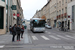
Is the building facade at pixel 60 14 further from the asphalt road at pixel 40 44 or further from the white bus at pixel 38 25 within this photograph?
the asphalt road at pixel 40 44

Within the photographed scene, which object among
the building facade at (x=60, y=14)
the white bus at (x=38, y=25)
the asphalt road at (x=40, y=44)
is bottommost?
the asphalt road at (x=40, y=44)

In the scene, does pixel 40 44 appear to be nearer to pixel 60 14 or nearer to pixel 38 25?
pixel 38 25

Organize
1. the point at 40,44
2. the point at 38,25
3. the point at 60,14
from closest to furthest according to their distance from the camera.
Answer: the point at 40,44
the point at 38,25
the point at 60,14

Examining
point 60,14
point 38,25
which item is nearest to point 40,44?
point 38,25

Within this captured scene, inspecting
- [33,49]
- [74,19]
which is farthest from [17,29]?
[74,19]

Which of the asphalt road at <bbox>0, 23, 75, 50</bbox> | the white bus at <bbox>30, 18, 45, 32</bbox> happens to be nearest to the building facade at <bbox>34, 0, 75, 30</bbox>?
the white bus at <bbox>30, 18, 45, 32</bbox>

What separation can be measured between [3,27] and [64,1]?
1135 inches

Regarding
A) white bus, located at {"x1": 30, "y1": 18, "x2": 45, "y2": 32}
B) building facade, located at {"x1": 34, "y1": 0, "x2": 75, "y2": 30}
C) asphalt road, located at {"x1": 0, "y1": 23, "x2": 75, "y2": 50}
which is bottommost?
asphalt road, located at {"x1": 0, "y1": 23, "x2": 75, "y2": 50}

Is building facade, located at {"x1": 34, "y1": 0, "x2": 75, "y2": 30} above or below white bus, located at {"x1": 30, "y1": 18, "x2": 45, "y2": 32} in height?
above

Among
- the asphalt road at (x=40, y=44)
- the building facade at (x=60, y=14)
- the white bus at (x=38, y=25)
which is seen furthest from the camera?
the building facade at (x=60, y=14)

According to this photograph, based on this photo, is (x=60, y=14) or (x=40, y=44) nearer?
(x=40, y=44)

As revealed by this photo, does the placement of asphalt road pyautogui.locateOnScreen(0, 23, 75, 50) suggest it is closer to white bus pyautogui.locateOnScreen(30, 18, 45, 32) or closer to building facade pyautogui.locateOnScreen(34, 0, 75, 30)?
white bus pyautogui.locateOnScreen(30, 18, 45, 32)

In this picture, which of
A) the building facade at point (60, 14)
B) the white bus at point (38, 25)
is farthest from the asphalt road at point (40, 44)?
the building facade at point (60, 14)

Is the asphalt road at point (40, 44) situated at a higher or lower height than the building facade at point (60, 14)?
lower
